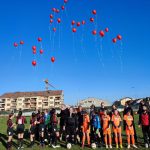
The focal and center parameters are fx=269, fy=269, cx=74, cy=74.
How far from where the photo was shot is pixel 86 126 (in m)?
15.5

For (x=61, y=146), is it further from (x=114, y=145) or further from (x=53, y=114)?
(x=114, y=145)

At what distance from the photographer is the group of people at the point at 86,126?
14.6 meters

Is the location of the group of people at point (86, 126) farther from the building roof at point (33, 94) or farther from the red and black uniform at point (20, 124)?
the building roof at point (33, 94)

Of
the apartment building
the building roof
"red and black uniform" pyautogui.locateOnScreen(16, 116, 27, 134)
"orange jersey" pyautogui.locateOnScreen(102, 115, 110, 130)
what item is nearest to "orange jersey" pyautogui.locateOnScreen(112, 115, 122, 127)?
"orange jersey" pyautogui.locateOnScreen(102, 115, 110, 130)

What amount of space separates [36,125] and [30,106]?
4511 inches

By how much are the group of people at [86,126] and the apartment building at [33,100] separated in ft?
357

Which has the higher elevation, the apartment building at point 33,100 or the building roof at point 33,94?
the building roof at point 33,94

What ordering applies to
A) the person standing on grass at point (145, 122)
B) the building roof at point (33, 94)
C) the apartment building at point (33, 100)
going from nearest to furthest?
1. the person standing on grass at point (145, 122)
2. the apartment building at point (33, 100)
3. the building roof at point (33, 94)

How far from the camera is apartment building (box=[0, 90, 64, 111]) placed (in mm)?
126625

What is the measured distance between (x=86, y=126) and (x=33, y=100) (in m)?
115

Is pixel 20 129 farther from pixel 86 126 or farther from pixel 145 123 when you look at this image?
pixel 145 123

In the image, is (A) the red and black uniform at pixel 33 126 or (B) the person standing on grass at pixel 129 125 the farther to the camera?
(A) the red and black uniform at pixel 33 126

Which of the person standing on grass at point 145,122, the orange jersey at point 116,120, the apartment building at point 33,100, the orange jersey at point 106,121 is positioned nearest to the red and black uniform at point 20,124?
the orange jersey at point 106,121

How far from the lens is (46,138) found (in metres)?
17.3
